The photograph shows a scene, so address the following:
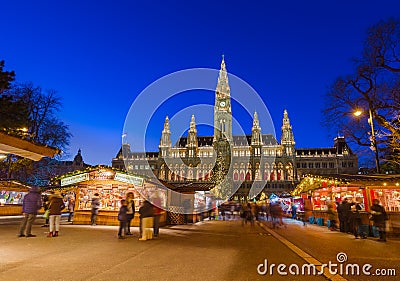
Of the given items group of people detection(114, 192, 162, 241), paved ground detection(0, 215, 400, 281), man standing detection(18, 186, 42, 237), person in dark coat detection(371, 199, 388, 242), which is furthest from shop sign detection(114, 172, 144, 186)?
person in dark coat detection(371, 199, 388, 242)

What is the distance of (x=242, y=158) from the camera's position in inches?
3423

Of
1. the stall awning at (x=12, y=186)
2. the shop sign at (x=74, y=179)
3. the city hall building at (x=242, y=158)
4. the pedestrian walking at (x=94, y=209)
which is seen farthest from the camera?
the city hall building at (x=242, y=158)

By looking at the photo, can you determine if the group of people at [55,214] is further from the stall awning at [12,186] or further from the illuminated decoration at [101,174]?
the stall awning at [12,186]

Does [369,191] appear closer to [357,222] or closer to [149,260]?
[357,222]

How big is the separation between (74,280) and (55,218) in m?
6.36

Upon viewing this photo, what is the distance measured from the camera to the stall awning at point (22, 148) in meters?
6.57

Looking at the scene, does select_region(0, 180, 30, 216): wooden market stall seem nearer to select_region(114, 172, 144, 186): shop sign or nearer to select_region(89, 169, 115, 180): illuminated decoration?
select_region(89, 169, 115, 180): illuminated decoration

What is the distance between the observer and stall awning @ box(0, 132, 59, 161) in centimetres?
657

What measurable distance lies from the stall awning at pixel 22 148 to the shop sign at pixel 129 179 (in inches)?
288

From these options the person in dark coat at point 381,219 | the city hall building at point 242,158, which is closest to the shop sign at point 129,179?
the person in dark coat at point 381,219

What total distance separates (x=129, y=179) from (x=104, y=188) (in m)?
2.10

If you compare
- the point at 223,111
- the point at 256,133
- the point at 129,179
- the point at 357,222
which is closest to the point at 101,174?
the point at 129,179

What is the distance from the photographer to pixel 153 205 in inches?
423

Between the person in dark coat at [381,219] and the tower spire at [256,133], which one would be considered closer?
the person in dark coat at [381,219]
